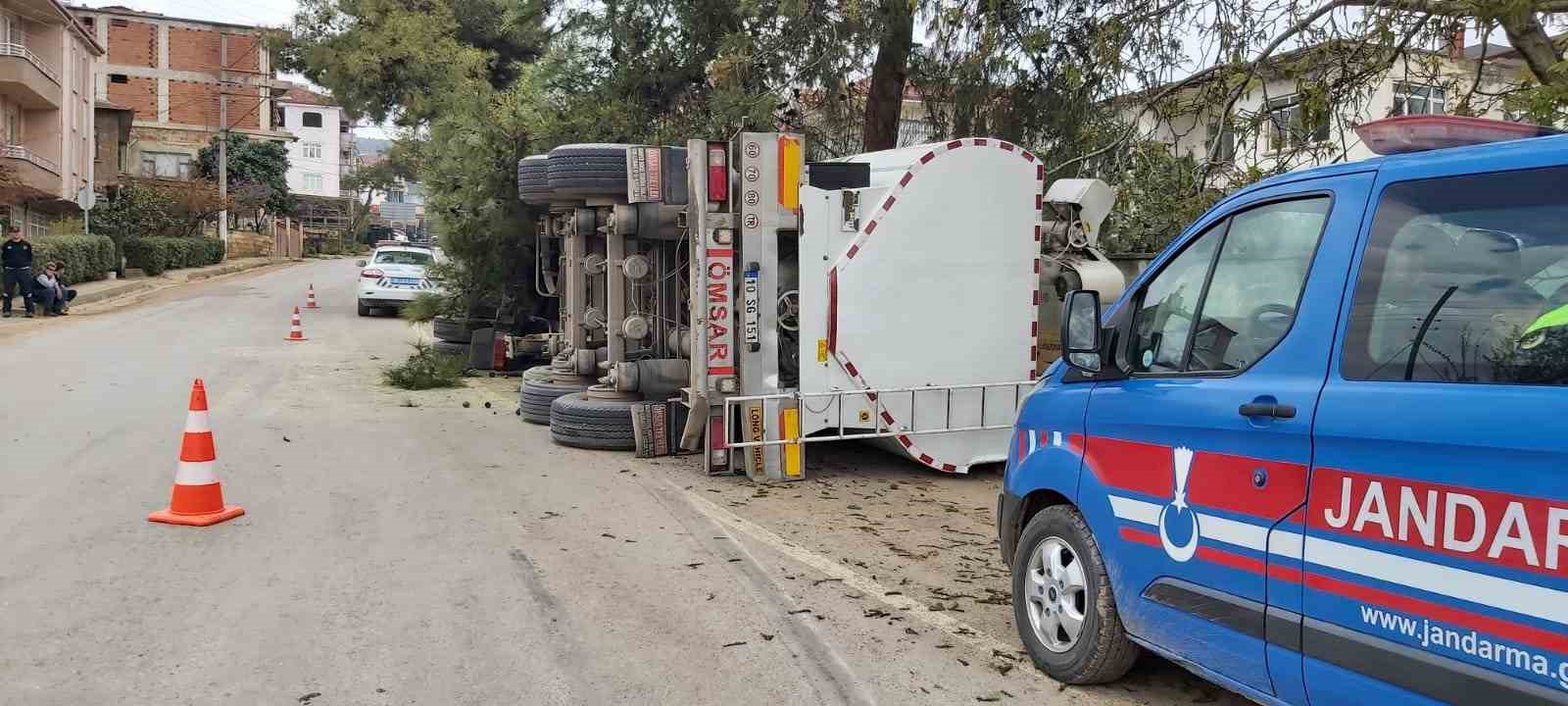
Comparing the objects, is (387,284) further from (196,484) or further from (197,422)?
(196,484)

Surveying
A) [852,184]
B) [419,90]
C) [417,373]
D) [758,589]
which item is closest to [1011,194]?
[852,184]

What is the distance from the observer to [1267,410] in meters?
3.47

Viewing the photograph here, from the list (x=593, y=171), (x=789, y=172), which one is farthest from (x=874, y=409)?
(x=593, y=171)

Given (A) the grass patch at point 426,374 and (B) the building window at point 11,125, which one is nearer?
(A) the grass patch at point 426,374

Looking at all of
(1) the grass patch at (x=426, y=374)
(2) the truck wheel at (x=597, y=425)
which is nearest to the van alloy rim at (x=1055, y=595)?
(2) the truck wheel at (x=597, y=425)

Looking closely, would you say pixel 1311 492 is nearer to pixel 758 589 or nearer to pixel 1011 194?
pixel 758 589

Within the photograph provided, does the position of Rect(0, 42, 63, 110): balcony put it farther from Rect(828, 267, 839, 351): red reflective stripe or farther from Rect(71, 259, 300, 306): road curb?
Rect(828, 267, 839, 351): red reflective stripe

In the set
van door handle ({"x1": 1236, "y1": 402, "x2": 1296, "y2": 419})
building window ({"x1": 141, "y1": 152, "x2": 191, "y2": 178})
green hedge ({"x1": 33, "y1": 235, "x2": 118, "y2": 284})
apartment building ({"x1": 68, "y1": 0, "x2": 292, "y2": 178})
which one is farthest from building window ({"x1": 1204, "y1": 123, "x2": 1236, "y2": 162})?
building window ({"x1": 141, "y1": 152, "x2": 191, "y2": 178})

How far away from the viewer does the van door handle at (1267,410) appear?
3402mm

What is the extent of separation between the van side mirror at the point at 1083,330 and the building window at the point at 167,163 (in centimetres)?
6743

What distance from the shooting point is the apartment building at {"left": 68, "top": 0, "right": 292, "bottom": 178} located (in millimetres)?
63000

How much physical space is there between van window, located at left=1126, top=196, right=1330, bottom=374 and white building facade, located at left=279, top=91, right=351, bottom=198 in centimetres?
8768

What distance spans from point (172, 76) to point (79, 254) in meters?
43.1

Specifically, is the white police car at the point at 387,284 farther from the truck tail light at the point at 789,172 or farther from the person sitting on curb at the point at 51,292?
the truck tail light at the point at 789,172
